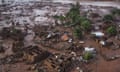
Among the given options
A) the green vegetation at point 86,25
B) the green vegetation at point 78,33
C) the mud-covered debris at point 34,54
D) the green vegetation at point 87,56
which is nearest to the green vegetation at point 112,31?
the green vegetation at point 86,25

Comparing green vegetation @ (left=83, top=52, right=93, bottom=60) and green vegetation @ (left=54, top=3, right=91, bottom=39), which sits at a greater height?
green vegetation @ (left=54, top=3, right=91, bottom=39)

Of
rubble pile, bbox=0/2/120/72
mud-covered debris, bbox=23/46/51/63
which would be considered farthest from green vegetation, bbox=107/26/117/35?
mud-covered debris, bbox=23/46/51/63

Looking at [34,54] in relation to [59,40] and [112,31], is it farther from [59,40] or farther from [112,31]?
[112,31]

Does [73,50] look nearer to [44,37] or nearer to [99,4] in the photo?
[44,37]

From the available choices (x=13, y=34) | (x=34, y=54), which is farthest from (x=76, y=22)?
(x=34, y=54)

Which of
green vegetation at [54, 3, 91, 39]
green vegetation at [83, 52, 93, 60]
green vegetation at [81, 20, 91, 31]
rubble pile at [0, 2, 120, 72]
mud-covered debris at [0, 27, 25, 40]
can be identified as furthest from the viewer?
green vegetation at [81, 20, 91, 31]

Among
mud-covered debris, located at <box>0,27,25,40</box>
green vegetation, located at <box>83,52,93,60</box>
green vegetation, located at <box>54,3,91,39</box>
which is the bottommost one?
green vegetation, located at <box>83,52,93,60</box>

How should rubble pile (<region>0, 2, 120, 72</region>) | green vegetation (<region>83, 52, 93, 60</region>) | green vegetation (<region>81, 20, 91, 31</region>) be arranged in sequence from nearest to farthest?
rubble pile (<region>0, 2, 120, 72</region>), green vegetation (<region>83, 52, 93, 60</region>), green vegetation (<region>81, 20, 91, 31</region>)

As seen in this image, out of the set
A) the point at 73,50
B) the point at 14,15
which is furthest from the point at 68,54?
the point at 14,15

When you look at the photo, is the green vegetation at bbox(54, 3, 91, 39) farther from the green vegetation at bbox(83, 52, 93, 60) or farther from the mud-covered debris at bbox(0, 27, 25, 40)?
the mud-covered debris at bbox(0, 27, 25, 40)

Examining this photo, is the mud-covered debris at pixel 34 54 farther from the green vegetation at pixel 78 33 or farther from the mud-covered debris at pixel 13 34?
the green vegetation at pixel 78 33

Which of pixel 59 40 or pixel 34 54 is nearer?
pixel 34 54
